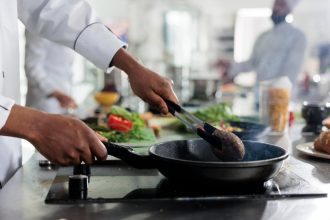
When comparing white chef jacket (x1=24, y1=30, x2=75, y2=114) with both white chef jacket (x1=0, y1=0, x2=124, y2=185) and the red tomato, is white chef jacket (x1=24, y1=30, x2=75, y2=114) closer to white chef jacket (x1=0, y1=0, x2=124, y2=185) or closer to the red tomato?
the red tomato

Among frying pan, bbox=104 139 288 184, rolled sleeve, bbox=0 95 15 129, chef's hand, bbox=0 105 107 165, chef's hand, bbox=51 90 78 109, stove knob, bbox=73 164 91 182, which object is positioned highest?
rolled sleeve, bbox=0 95 15 129

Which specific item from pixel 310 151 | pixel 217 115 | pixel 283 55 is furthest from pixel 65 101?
pixel 283 55

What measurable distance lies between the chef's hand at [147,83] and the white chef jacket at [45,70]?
2.29 meters

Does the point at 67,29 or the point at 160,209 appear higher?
the point at 67,29

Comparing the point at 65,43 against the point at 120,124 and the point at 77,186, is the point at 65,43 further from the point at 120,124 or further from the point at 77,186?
the point at 77,186

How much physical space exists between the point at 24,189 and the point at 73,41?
59cm

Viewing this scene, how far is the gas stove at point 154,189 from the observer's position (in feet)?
3.43

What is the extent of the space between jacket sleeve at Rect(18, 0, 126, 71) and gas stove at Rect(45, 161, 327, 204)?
0.45 meters

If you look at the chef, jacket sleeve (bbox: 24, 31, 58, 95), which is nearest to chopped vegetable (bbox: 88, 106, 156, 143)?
the chef

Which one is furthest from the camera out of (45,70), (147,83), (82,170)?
(45,70)

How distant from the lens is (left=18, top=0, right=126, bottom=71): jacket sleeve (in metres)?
1.55

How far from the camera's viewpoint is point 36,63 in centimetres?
386

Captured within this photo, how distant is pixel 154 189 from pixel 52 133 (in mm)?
277

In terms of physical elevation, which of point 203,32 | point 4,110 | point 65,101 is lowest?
point 65,101
